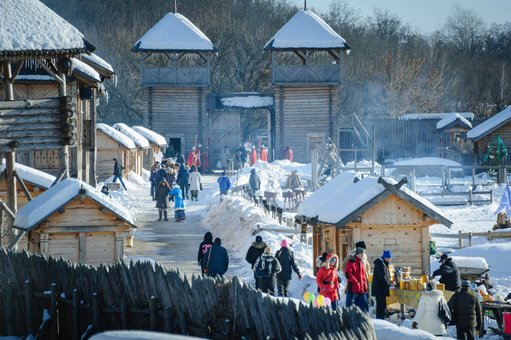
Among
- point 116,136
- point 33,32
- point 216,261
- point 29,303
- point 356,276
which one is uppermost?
point 33,32

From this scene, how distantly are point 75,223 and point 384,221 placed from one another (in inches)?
224

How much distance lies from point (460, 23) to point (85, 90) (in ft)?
281

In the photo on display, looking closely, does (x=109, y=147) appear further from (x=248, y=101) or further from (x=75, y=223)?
(x=75, y=223)

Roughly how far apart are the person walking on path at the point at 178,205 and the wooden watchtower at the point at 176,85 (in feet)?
79.3

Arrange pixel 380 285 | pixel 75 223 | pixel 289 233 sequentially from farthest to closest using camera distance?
pixel 289 233 < pixel 75 223 < pixel 380 285


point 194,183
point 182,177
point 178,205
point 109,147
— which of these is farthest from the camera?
point 109,147

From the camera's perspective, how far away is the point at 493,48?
106 meters

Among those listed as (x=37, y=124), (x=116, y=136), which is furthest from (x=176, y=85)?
(x=37, y=124)

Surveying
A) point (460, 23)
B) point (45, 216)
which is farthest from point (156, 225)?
point (460, 23)

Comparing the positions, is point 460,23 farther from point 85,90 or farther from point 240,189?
point 85,90

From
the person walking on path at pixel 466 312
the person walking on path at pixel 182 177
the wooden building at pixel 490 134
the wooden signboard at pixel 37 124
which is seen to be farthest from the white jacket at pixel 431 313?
the wooden building at pixel 490 134

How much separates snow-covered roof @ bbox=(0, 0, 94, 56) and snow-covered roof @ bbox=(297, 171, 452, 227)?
5.64 metres

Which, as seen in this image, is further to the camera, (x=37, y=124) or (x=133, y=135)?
(x=133, y=135)

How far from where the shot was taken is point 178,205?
34062 mm
